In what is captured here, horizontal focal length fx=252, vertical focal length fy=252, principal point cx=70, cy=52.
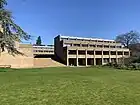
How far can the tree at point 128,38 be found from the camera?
106m

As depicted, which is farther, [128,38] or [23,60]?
[128,38]

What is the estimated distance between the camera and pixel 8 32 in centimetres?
2822

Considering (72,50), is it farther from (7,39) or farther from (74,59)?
(7,39)

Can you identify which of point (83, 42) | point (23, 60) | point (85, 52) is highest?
point (83, 42)

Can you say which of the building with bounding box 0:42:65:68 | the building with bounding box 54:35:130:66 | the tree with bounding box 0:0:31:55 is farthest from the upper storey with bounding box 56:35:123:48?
the tree with bounding box 0:0:31:55

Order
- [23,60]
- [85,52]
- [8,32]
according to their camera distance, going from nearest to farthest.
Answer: [8,32], [23,60], [85,52]

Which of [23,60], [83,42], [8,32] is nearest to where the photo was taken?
[8,32]

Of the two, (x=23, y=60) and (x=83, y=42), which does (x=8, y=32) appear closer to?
(x=23, y=60)

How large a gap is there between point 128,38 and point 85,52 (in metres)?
26.6

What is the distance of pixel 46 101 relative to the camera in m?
9.18

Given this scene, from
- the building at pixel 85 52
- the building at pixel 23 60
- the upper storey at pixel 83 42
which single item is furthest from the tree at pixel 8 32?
the upper storey at pixel 83 42

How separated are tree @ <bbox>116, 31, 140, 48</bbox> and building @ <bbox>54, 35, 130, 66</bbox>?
4943 mm

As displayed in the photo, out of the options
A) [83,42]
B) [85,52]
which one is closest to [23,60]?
[85,52]

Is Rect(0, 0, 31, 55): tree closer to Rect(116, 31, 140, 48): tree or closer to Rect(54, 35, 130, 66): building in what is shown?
Rect(54, 35, 130, 66): building
